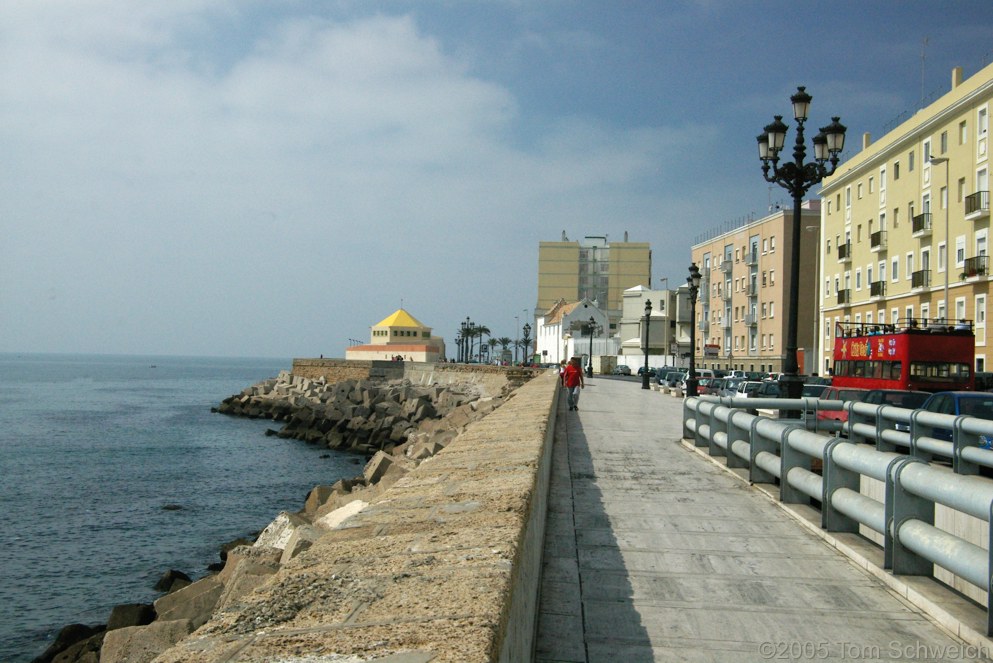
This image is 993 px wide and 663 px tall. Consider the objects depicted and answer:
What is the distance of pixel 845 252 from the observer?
52.2 m

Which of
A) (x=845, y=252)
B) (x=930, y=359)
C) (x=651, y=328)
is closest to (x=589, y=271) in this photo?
(x=651, y=328)

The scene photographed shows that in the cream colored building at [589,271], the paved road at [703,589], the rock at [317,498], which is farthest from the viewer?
the cream colored building at [589,271]

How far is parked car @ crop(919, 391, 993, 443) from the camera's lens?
45.8 ft

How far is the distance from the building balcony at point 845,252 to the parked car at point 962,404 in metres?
39.7

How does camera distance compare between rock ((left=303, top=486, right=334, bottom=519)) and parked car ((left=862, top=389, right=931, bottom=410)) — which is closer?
rock ((left=303, top=486, right=334, bottom=519))

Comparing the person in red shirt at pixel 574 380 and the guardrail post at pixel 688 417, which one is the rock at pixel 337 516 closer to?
the guardrail post at pixel 688 417

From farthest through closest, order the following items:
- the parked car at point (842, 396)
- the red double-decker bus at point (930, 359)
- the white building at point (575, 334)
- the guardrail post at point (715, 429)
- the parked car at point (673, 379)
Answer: the white building at point (575, 334), the parked car at point (673, 379), the red double-decker bus at point (930, 359), the parked car at point (842, 396), the guardrail post at point (715, 429)

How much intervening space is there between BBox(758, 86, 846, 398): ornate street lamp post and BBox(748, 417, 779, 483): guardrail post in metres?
7.02

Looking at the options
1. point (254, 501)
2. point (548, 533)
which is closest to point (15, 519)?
point (254, 501)

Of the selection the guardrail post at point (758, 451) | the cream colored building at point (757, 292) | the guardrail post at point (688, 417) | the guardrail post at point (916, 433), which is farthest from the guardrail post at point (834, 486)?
the cream colored building at point (757, 292)

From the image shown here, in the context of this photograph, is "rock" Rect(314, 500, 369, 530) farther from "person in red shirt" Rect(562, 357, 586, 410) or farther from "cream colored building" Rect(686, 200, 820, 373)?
"cream colored building" Rect(686, 200, 820, 373)

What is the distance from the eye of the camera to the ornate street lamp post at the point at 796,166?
1639 cm

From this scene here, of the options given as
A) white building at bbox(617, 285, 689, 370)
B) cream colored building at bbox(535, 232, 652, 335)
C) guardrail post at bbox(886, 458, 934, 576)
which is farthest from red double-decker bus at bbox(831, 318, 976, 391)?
cream colored building at bbox(535, 232, 652, 335)

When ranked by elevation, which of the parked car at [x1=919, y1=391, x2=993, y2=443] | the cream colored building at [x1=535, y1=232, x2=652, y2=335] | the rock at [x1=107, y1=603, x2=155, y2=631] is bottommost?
the rock at [x1=107, y1=603, x2=155, y2=631]
